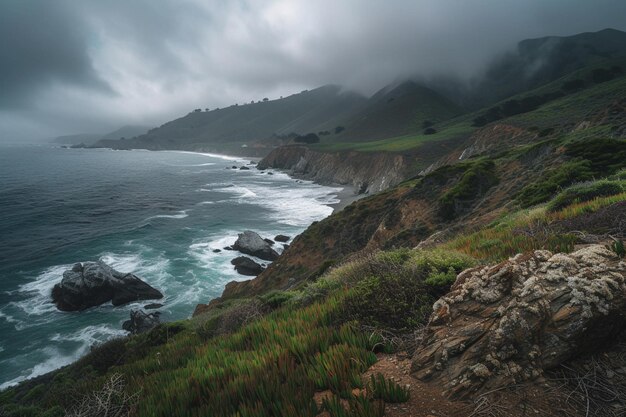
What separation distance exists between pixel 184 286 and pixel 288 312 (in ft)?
89.5

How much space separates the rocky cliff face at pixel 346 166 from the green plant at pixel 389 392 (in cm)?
6413

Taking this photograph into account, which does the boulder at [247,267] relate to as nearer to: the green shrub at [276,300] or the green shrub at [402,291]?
the green shrub at [276,300]

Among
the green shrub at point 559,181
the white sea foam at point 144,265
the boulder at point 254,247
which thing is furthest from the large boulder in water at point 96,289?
the green shrub at point 559,181

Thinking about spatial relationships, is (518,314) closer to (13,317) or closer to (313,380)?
(313,380)

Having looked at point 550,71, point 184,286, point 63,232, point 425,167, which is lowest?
point 184,286

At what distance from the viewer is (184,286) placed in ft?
100

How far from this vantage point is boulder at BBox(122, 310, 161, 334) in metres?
23.3

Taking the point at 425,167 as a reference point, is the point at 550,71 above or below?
above

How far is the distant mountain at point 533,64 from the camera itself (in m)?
148

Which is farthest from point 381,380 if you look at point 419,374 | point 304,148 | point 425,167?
point 304,148

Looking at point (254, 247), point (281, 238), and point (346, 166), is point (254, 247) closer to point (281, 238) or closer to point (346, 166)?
point (281, 238)

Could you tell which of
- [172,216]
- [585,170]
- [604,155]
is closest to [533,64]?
[172,216]

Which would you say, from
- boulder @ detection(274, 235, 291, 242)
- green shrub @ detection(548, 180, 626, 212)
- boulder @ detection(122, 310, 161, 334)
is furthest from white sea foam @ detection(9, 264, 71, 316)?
green shrub @ detection(548, 180, 626, 212)

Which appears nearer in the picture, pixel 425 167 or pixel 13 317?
pixel 13 317
